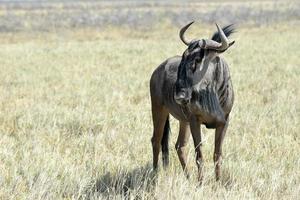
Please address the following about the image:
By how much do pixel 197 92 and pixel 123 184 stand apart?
3.78ft

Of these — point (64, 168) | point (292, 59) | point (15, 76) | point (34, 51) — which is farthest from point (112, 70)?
point (64, 168)

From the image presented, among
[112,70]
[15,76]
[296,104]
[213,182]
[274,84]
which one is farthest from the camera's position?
[112,70]

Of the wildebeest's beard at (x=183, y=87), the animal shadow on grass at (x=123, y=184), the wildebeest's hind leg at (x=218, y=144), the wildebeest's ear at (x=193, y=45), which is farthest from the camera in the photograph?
the wildebeest's hind leg at (x=218, y=144)

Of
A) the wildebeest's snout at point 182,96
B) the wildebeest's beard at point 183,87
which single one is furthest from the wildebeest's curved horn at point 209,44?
the wildebeest's snout at point 182,96

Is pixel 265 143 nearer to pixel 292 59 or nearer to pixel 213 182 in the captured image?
pixel 213 182

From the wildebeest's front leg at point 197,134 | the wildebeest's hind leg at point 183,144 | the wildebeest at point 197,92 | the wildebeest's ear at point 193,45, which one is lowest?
the wildebeest's hind leg at point 183,144

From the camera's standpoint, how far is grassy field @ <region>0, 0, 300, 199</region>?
4.48 metres

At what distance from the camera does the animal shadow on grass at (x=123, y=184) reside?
4.47 meters

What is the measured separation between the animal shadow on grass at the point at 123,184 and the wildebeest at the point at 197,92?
37 cm

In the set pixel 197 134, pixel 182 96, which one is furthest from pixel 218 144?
pixel 182 96

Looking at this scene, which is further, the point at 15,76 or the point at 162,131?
the point at 15,76

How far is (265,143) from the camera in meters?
6.16

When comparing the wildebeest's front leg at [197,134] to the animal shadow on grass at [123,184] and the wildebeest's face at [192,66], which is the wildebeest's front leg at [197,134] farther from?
the animal shadow on grass at [123,184]

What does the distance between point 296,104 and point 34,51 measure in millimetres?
14250
